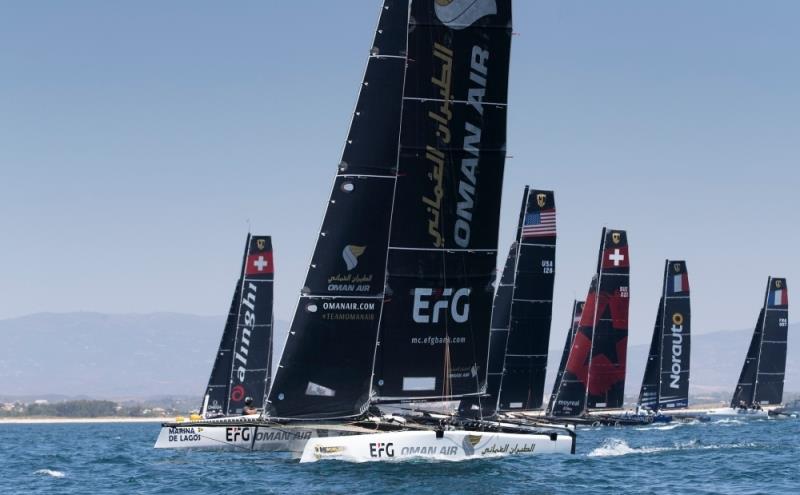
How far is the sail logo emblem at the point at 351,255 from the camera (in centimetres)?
3434

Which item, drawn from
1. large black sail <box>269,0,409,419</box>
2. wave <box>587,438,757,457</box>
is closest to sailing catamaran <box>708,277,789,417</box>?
wave <box>587,438,757,457</box>

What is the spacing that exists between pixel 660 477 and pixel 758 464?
6.24 meters

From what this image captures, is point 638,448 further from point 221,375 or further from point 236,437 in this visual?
point 221,375

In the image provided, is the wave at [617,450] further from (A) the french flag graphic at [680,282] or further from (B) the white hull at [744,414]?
(B) the white hull at [744,414]

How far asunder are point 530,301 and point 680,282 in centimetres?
2097

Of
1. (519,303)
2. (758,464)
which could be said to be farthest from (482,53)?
(519,303)

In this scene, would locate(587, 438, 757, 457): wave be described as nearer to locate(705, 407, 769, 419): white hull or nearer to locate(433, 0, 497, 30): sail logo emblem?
locate(433, 0, 497, 30): sail logo emblem

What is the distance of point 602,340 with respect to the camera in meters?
66.2

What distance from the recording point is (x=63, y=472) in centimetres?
3856

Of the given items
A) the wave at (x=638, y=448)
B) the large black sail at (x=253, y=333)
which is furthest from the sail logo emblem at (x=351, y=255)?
the large black sail at (x=253, y=333)

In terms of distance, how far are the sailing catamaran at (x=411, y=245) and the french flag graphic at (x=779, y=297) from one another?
180ft

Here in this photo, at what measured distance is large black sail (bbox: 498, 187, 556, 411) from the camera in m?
55.8

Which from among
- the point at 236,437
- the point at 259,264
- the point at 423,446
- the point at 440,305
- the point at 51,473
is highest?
the point at 259,264

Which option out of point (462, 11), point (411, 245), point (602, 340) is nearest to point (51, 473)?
point (411, 245)
